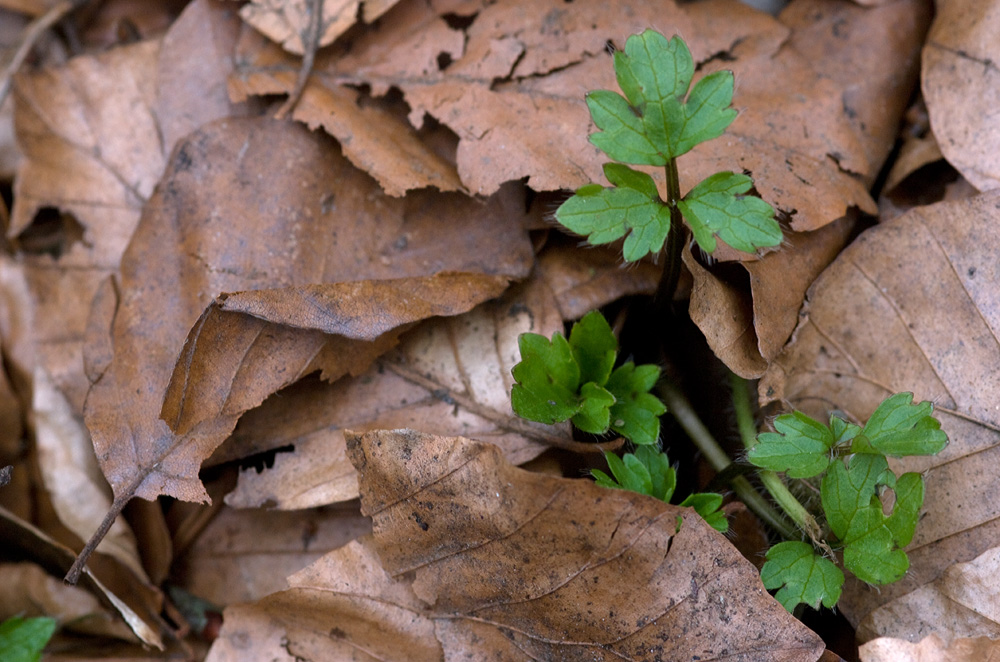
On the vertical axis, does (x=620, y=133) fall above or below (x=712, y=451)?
above

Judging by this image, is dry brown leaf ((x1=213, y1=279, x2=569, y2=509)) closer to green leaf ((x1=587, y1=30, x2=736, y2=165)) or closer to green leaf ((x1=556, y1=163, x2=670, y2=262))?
green leaf ((x1=556, y1=163, x2=670, y2=262))

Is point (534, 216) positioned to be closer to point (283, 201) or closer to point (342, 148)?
point (342, 148)

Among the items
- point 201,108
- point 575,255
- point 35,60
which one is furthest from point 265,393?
point 35,60

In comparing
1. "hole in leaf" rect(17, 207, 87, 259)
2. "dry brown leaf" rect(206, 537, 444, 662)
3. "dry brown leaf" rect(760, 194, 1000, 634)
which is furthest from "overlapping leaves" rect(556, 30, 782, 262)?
"hole in leaf" rect(17, 207, 87, 259)

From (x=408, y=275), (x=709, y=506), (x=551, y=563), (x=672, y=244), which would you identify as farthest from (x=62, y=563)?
(x=672, y=244)

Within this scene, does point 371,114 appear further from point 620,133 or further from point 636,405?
point 636,405

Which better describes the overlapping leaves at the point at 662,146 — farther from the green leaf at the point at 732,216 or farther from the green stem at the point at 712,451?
the green stem at the point at 712,451
